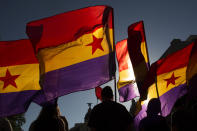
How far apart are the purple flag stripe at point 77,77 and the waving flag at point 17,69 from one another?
1.10 meters

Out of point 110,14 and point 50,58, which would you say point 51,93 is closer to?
point 50,58

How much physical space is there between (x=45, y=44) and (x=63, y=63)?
74 cm

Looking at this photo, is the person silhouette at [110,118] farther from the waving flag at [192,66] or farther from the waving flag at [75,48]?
the waving flag at [192,66]

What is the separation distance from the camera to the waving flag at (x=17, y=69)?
7.32 meters

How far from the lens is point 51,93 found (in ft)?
19.8

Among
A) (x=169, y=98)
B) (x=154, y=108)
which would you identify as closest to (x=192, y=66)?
(x=169, y=98)

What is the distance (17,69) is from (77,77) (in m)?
2.26

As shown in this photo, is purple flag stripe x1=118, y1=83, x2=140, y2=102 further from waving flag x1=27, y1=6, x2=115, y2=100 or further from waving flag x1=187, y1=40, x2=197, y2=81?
waving flag x1=27, y1=6, x2=115, y2=100

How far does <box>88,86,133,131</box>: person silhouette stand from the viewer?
417 cm

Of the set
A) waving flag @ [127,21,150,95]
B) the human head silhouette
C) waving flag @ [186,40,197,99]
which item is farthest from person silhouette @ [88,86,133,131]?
waving flag @ [127,21,150,95]

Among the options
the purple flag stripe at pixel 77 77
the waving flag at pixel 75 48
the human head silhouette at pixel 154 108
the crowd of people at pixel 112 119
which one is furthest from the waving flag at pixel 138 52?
the crowd of people at pixel 112 119

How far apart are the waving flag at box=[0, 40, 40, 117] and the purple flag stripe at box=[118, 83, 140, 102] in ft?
9.83

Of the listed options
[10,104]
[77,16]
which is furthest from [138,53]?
[10,104]

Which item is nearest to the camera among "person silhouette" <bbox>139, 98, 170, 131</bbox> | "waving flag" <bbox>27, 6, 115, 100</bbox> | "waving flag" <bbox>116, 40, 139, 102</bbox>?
"person silhouette" <bbox>139, 98, 170, 131</bbox>
